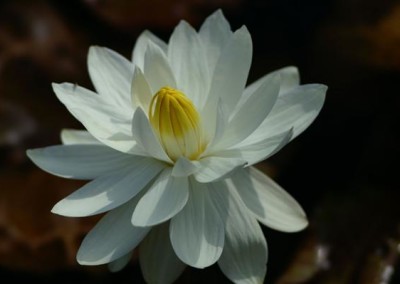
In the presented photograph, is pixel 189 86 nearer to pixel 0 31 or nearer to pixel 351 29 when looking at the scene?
pixel 351 29

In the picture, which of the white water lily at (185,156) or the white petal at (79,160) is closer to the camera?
the white water lily at (185,156)

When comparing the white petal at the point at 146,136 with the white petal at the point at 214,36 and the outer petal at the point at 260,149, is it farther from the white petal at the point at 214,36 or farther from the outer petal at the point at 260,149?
the white petal at the point at 214,36

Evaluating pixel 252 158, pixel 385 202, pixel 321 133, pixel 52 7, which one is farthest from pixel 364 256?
pixel 52 7

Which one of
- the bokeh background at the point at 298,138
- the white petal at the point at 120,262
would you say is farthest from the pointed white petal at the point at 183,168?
the bokeh background at the point at 298,138

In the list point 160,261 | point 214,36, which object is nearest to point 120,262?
point 160,261

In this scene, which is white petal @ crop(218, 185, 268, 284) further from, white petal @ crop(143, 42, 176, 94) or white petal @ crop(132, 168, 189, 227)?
white petal @ crop(143, 42, 176, 94)
